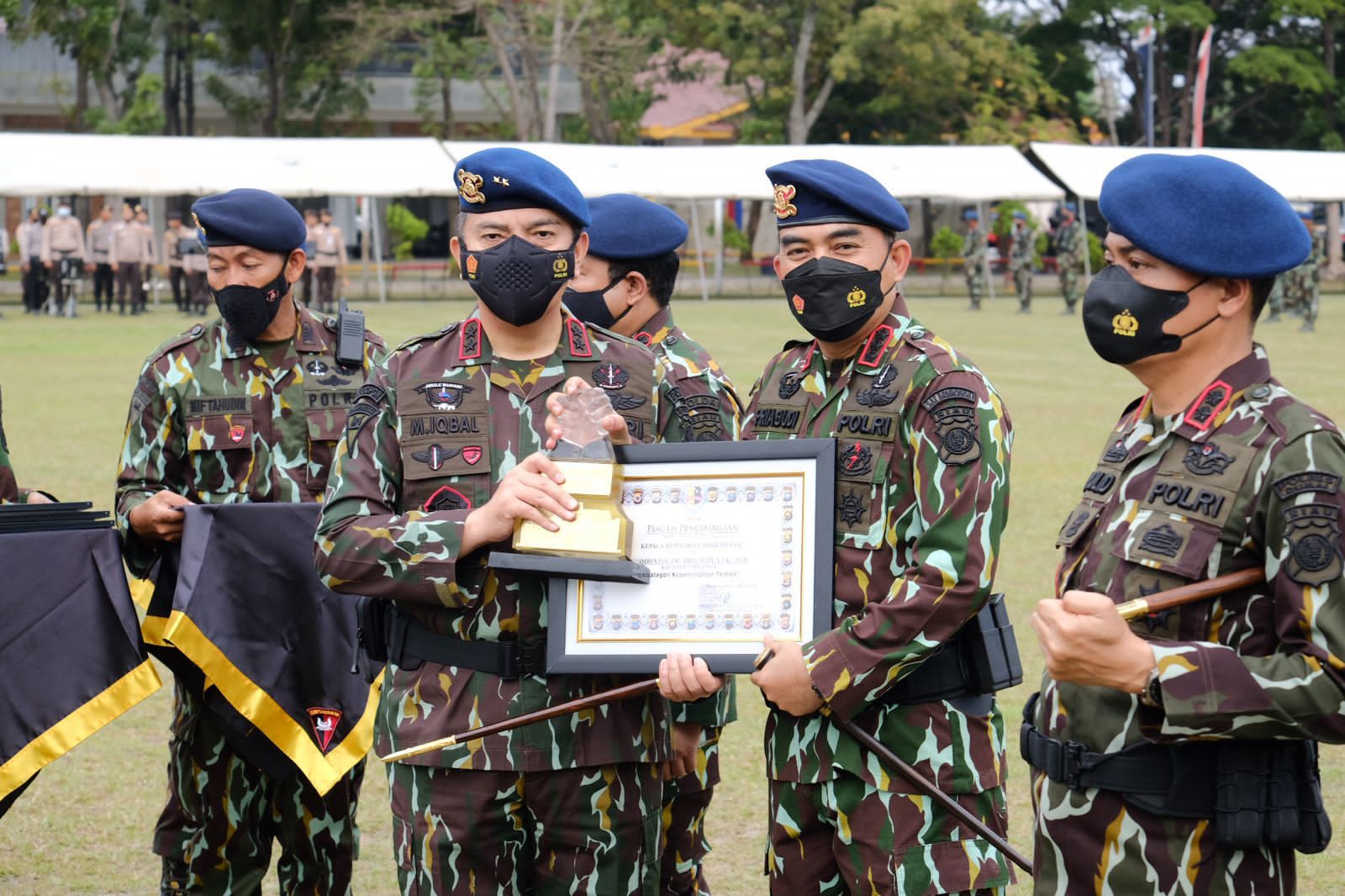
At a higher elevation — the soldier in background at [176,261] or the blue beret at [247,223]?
the blue beret at [247,223]

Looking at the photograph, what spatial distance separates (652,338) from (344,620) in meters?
1.35

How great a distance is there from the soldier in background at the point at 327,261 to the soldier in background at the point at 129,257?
3402 mm

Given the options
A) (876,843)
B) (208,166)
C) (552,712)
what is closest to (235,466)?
(552,712)

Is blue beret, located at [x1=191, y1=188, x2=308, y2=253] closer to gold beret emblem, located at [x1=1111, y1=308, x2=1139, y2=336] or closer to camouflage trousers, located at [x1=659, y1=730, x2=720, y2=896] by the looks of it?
camouflage trousers, located at [x1=659, y1=730, x2=720, y2=896]

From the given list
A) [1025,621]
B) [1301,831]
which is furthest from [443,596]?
[1025,621]

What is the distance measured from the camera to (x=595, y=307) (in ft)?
17.5

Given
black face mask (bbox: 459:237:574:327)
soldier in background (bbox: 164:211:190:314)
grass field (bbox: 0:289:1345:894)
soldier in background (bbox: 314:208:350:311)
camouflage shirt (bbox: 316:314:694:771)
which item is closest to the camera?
camouflage shirt (bbox: 316:314:694:771)

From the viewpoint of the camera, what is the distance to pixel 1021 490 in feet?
39.9

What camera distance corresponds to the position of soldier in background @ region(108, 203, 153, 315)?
31875mm

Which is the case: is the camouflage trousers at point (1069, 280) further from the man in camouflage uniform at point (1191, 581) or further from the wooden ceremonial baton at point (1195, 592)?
the wooden ceremonial baton at point (1195, 592)

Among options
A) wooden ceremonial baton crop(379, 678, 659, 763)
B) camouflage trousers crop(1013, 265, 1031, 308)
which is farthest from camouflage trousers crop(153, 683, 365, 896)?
camouflage trousers crop(1013, 265, 1031, 308)

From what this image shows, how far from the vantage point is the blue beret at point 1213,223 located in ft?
9.28

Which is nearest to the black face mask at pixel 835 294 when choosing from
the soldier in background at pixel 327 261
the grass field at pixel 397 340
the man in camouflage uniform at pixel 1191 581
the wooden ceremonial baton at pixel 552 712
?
the man in camouflage uniform at pixel 1191 581

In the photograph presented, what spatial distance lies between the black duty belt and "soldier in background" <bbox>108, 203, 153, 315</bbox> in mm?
29914
